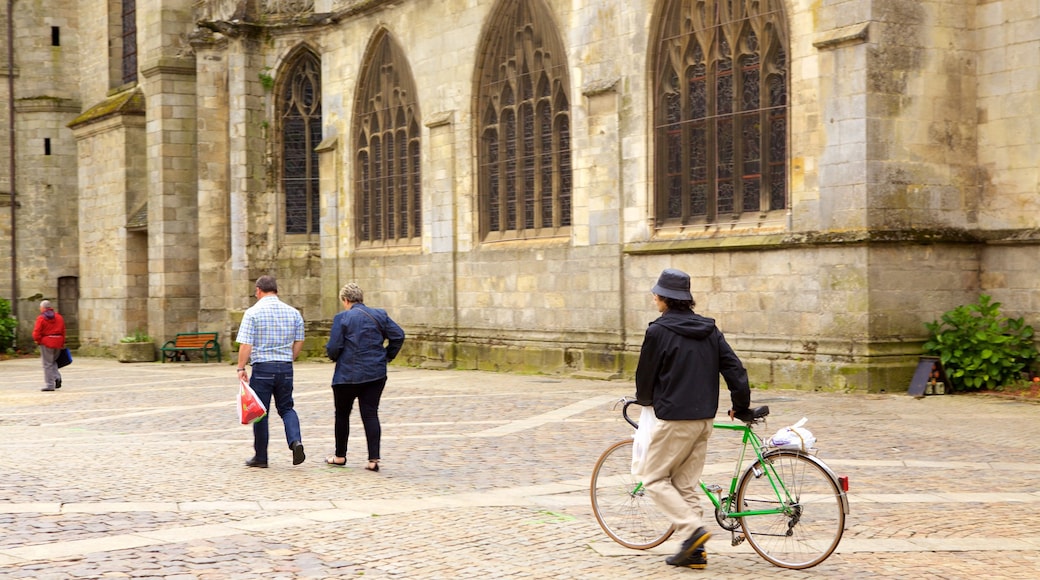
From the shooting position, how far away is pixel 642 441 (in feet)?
23.3

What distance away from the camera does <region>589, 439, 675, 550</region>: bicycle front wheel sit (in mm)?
7316

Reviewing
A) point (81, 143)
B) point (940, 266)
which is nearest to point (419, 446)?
point (940, 266)

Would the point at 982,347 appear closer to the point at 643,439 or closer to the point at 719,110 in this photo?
the point at 719,110

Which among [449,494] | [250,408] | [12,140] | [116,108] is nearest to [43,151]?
[12,140]

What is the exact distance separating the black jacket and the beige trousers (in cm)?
8

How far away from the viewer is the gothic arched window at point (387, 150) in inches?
1004

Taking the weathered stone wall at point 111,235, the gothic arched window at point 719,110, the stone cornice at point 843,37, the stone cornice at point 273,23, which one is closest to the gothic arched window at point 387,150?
the stone cornice at point 273,23

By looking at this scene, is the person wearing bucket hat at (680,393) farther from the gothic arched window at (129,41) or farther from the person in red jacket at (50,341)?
the gothic arched window at (129,41)

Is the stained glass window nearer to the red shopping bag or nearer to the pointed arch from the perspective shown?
the pointed arch

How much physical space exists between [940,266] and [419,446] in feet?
25.7

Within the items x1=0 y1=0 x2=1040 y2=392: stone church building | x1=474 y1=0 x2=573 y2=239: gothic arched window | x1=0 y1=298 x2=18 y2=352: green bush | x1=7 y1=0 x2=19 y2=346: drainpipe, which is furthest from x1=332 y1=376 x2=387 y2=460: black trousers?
x1=7 y1=0 x2=19 y2=346: drainpipe

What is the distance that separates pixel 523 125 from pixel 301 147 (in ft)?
25.9

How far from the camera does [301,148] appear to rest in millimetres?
28891

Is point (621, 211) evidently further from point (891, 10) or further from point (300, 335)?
point (300, 335)
